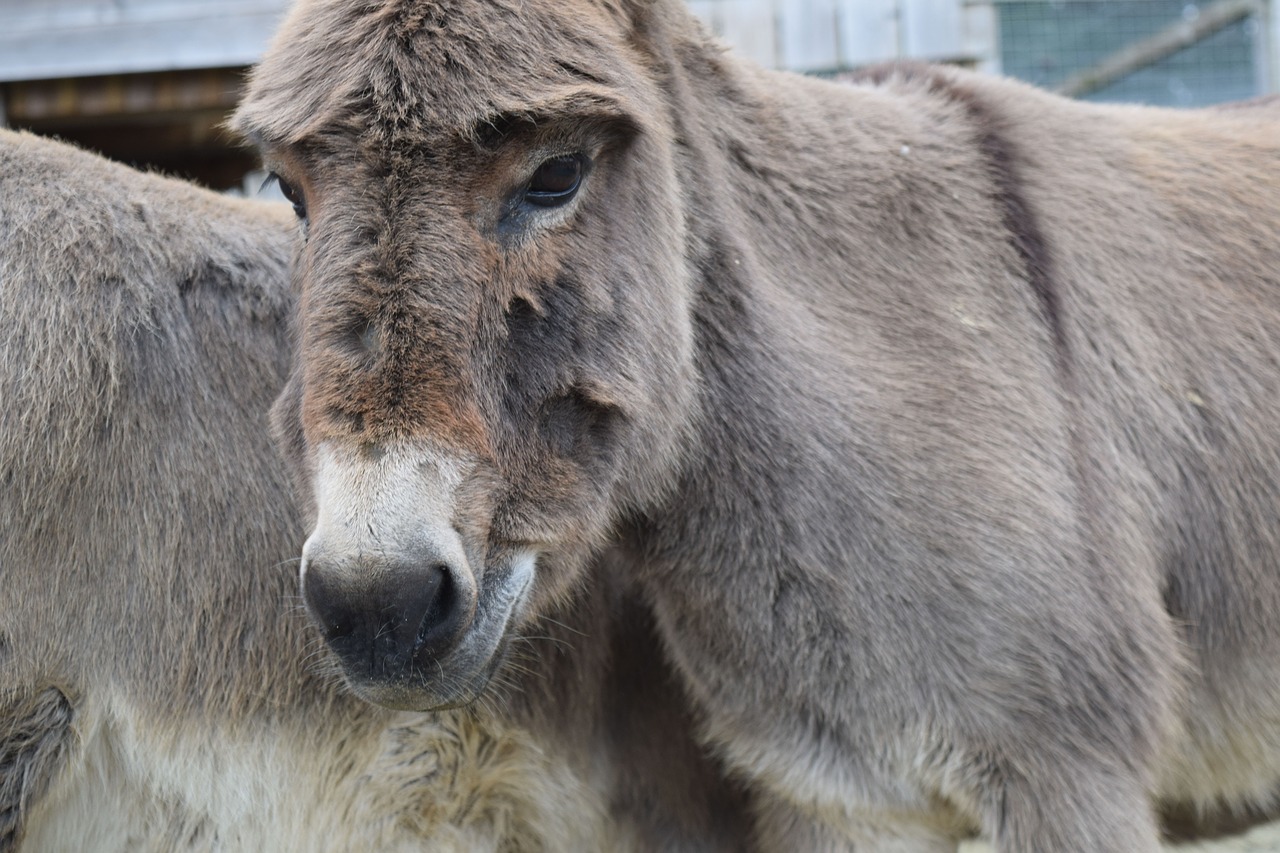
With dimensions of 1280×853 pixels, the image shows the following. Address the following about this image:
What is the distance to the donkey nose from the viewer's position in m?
1.71

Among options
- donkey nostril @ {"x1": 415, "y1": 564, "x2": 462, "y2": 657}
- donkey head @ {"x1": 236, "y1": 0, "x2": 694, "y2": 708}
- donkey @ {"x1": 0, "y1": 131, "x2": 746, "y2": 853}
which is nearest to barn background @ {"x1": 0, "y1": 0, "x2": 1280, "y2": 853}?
donkey @ {"x1": 0, "y1": 131, "x2": 746, "y2": 853}

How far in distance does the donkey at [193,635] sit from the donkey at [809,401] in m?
0.36

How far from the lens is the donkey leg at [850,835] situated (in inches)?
99.7

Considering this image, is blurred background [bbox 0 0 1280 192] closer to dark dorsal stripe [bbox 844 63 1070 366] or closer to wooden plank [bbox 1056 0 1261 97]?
dark dorsal stripe [bbox 844 63 1070 366]

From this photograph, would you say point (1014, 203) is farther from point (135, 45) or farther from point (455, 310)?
point (135, 45)

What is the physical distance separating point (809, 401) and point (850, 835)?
37.4 inches

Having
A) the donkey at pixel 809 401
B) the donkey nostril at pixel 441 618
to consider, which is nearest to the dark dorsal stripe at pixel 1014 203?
the donkey at pixel 809 401

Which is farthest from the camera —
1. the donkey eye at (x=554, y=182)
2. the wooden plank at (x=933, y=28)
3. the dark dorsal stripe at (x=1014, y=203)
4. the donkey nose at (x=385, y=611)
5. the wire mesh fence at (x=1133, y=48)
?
the wire mesh fence at (x=1133, y=48)

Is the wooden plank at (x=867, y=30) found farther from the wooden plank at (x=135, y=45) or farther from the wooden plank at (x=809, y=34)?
the wooden plank at (x=135, y=45)

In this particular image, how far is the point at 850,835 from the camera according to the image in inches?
101

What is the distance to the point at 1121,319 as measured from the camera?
2.68 metres

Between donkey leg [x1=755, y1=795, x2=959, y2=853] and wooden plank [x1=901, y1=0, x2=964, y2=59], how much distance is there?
430 centimetres

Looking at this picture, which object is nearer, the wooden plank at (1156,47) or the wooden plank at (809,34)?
the wooden plank at (809,34)

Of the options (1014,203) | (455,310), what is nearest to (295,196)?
(455,310)
